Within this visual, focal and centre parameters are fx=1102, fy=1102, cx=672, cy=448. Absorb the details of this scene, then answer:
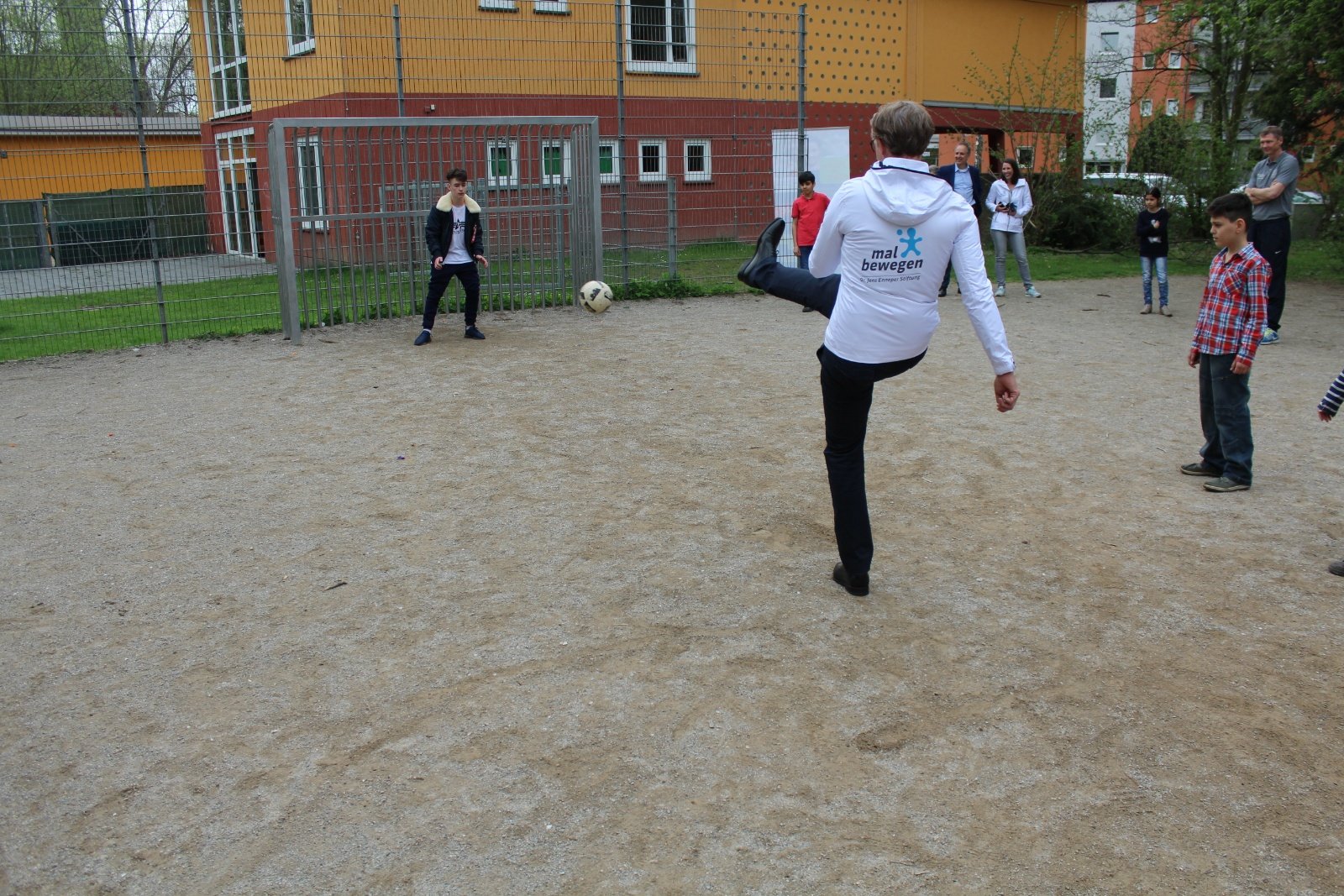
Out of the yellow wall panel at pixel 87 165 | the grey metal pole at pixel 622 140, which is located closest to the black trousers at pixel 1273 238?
the grey metal pole at pixel 622 140

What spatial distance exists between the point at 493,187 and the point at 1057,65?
17.0 metres

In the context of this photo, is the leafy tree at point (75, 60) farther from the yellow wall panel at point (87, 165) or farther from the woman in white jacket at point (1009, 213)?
the woman in white jacket at point (1009, 213)

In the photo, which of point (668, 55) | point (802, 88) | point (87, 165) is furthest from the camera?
point (802, 88)

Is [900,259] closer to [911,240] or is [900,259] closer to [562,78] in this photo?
[911,240]

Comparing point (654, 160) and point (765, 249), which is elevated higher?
point (654, 160)

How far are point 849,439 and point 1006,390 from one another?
2.16 ft

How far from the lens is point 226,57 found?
12.8 metres

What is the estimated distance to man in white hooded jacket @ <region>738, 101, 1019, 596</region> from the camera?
4.25m

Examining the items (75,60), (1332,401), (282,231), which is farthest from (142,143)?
(1332,401)

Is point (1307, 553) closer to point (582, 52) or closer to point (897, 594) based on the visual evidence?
point (897, 594)

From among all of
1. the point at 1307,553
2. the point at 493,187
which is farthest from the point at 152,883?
the point at 493,187

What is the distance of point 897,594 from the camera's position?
4.81m

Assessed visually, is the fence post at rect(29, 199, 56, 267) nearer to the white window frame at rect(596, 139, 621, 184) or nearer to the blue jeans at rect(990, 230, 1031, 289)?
the white window frame at rect(596, 139, 621, 184)

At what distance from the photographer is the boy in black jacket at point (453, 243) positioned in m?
10.9
